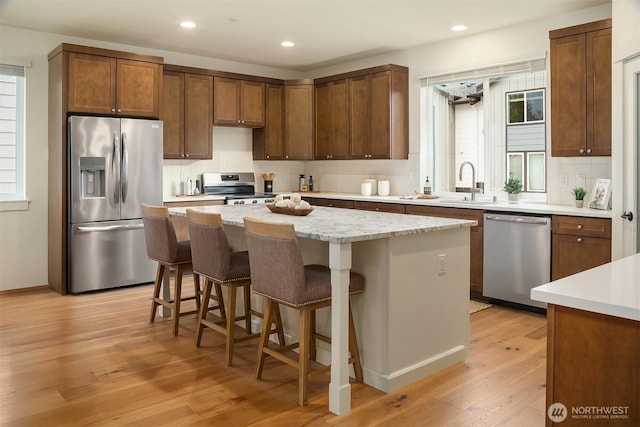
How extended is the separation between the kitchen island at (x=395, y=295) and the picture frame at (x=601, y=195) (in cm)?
170

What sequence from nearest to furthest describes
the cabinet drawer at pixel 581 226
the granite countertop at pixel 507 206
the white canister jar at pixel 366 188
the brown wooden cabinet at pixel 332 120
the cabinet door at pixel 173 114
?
the cabinet drawer at pixel 581 226 < the granite countertop at pixel 507 206 < the cabinet door at pixel 173 114 < the white canister jar at pixel 366 188 < the brown wooden cabinet at pixel 332 120

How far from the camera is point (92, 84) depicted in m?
5.18

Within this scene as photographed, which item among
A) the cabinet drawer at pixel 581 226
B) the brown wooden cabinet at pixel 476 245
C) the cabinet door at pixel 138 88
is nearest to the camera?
the cabinet drawer at pixel 581 226

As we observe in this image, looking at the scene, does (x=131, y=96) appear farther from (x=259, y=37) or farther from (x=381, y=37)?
(x=381, y=37)

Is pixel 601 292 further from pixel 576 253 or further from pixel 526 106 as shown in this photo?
pixel 526 106

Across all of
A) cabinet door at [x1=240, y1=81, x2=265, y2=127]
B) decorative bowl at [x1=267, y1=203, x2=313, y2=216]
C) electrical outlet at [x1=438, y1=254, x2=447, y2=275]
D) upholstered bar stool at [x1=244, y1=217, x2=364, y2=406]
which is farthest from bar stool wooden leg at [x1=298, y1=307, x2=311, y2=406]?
cabinet door at [x1=240, y1=81, x2=265, y2=127]

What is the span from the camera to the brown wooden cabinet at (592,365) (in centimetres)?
143

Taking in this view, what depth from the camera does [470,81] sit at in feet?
18.9

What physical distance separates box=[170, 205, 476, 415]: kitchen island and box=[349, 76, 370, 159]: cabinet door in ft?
10.3

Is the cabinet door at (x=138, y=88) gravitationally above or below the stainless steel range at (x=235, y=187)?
above

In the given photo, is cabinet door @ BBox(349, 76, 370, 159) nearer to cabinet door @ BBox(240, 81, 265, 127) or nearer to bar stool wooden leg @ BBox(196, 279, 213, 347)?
cabinet door @ BBox(240, 81, 265, 127)

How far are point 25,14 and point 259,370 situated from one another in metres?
3.96

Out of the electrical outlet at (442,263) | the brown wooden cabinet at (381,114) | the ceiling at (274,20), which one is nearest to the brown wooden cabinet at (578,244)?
the electrical outlet at (442,263)

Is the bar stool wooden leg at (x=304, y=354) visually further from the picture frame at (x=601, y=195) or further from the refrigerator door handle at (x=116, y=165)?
the refrigerator door handle at (x=116, y=165)
